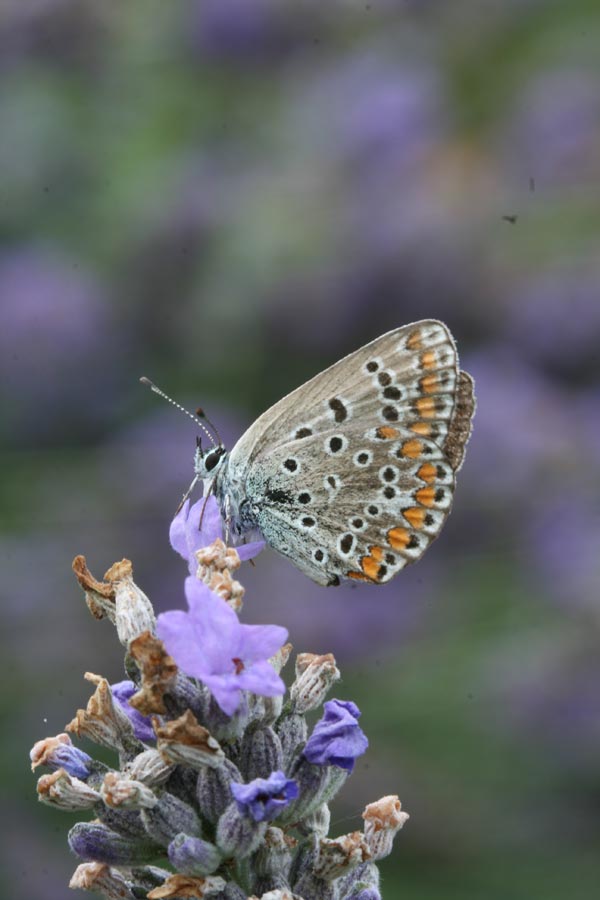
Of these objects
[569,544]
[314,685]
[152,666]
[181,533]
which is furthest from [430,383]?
[569,544]

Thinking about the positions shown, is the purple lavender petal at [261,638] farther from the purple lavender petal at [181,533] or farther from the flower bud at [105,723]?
the purple lavender petal at [181,533]

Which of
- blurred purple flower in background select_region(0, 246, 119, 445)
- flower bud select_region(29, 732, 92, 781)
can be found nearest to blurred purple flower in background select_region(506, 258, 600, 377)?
blurred purple flower in background select_region(0, 246, 119, 445)

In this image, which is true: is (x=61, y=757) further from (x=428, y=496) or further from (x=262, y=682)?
(x=428, y=496)

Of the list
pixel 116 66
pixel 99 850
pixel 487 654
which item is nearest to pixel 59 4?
pixel 116 66

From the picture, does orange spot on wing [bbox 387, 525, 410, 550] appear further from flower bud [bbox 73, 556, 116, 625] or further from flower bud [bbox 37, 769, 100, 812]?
flower bud [bbox 37, 769, 100, 812]

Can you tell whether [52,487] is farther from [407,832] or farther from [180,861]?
[180,861]
